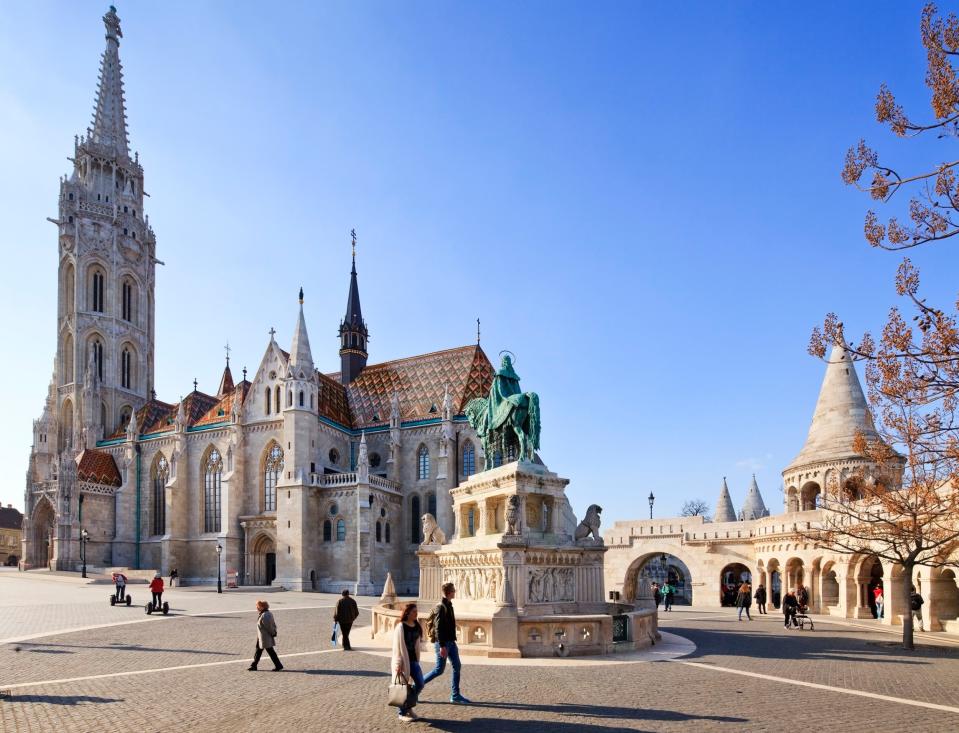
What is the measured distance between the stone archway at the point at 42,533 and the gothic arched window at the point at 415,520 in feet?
75.2

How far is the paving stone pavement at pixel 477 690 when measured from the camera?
9.16m

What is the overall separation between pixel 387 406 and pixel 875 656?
37.4m

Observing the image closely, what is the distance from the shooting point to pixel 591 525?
1814cm

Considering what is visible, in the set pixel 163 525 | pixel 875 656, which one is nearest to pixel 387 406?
pixel 163 525

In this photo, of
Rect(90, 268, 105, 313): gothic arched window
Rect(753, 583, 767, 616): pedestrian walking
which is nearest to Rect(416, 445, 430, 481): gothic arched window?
Rect(753, 583, 767, 616): pedestrian walking

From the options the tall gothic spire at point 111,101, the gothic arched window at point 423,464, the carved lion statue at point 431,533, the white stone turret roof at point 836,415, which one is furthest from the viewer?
the tall gothic spire at point 111,101

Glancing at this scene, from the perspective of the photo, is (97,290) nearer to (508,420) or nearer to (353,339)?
(353,339)

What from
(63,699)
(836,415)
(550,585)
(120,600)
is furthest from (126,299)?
(63,699)

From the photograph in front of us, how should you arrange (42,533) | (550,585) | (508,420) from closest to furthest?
(550,585) < (508,420) < (42,533)

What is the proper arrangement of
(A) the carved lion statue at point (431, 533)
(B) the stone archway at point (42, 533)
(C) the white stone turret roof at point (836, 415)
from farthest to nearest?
(B) the stone archway at point (42, 533)
(C) the white stone turret roof at point (836, 415)
(A) the carved lion statue at point (431, 533)

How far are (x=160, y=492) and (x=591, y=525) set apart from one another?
3961 centimetres

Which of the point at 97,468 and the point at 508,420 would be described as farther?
the point at 97,468

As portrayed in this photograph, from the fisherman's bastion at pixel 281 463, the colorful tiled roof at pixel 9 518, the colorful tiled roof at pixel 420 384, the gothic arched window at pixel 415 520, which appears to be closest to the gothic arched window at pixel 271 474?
the fisherman's bastion at pixel 281 463

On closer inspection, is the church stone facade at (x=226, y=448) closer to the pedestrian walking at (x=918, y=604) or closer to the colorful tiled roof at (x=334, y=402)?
the colorful tiled roof at (x=334, y=402)
